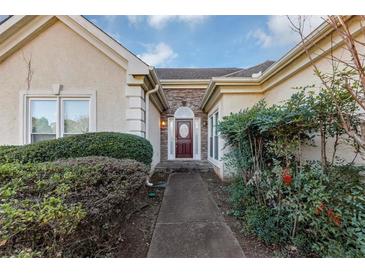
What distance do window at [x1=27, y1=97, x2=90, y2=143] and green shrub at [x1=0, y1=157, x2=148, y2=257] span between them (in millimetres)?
2785

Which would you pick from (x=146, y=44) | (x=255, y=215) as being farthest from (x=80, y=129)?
(x=255, y=215)

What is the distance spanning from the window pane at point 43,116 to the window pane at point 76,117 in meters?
0.38

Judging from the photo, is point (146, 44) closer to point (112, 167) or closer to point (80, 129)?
point (80, 129)

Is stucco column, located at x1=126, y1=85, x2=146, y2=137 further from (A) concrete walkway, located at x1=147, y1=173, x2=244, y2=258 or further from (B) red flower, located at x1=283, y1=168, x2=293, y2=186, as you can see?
(B) red flower, located at x1=283, y1=168, x2=293, y2=186

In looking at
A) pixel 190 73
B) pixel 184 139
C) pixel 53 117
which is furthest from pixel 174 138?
pixel 53 117

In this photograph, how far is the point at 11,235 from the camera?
1619 mm

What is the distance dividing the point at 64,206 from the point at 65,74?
15.6ft

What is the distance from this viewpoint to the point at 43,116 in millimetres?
A: 5508

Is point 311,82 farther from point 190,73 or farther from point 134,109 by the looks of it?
point 190,73

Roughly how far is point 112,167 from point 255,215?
8.39 feet

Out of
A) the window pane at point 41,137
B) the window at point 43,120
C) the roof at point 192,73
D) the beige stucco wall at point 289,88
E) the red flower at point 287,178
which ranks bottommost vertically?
the red flower at point 287,178

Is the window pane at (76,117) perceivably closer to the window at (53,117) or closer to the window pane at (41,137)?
the window at (53,117)

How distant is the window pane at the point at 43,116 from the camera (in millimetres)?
5473

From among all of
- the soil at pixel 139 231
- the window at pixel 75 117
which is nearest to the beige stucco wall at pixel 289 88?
the soil at pixel 139 231
